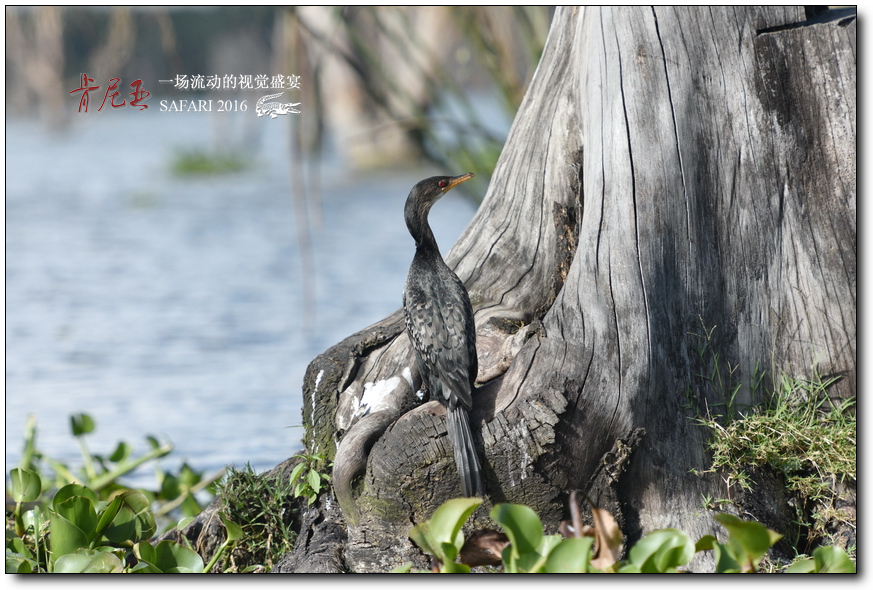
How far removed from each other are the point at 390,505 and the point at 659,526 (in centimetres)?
87

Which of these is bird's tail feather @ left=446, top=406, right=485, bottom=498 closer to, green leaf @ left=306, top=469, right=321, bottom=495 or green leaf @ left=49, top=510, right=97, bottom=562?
green leaf @ left=306, top=469, right=321, bottom=495

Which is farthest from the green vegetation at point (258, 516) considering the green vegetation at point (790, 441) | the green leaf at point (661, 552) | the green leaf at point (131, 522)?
the green vegetation at point (790, 441)

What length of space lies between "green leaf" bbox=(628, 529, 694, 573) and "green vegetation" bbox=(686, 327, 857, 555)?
0.58 meters

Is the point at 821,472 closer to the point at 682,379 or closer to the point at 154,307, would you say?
the point at 682,379

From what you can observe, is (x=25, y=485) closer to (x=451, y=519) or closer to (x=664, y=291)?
(x=451, y=519)

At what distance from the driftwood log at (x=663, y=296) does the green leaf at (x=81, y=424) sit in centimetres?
146

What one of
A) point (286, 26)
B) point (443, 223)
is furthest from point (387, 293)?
point (286, 26)

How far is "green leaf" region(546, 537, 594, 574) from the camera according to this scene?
1.93 meters

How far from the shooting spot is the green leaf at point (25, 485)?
10.1 feet

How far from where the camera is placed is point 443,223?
10.4 meters

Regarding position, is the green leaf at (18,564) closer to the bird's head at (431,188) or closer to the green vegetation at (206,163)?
the bird's head at (431,188)

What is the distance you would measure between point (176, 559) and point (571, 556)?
138 cm

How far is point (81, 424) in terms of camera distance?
372cm

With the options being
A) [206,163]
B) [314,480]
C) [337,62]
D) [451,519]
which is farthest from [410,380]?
[206,163]
